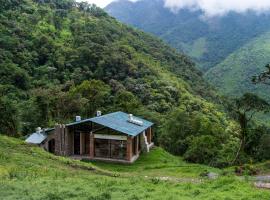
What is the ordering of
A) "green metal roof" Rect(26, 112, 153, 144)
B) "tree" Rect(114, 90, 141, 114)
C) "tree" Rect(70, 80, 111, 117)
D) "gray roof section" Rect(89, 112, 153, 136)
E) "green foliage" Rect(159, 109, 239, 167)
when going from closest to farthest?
"gray roof section" Rect(89, 112, 153, 136) → "green metal roof" Rect(26, 112, 153, 144) → "green foliage" Rect(159, 109, 239, 167) → "tree" Rect(70, 80, 111, 117) → "tree" Rect(114, 90, 141, 114)

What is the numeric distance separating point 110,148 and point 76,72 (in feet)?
124

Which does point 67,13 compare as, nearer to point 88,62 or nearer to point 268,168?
point 88,62

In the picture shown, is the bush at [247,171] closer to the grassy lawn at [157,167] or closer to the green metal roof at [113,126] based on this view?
the grassy lawn at [157,167]

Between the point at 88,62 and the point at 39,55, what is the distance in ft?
29.1

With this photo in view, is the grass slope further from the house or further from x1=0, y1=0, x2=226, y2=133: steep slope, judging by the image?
x1=0, y1=0, x2=226, y2=133: steep slope

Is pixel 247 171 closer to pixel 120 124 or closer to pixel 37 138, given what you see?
pixel 120 124

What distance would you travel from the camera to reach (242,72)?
A: 14088 centimetres

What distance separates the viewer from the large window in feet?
125

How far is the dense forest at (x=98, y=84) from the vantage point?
47.3m

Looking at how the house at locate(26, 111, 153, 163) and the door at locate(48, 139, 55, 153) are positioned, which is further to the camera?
the door at locate(48, 139, 55, 153)

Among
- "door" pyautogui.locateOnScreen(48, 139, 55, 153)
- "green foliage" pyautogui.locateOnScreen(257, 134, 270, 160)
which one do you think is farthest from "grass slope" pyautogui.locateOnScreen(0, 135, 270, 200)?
"green foliage" pyautogui.locateOnScreen(257, 134, 270, 160)

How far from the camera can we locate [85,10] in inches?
5049

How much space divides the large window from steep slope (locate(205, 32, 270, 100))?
3153 inches

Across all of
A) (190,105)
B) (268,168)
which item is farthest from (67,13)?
(268,168)
